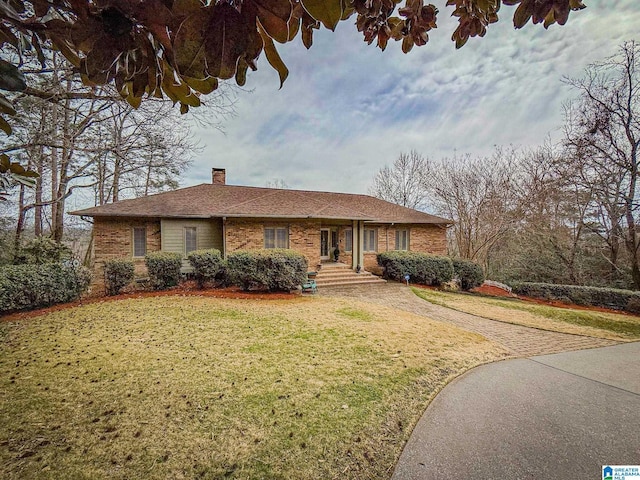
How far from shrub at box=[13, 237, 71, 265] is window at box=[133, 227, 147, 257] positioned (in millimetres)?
2914

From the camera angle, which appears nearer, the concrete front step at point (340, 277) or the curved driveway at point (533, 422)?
the curved driveway at point (533, 422)

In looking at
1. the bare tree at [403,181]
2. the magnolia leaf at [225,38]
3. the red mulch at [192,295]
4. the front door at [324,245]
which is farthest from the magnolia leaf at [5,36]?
the bare tree at [403,181]

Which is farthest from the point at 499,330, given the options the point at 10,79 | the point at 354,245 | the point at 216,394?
the point at 354,245

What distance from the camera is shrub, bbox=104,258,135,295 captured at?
9477 mm

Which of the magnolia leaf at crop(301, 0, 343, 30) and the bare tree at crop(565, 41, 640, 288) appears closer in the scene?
the magnolia leaf at crop(301, 0, 343, 30)

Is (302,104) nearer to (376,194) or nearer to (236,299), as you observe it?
(236,299)

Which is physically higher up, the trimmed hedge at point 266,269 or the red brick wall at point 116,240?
the red brick wall at point 116,240

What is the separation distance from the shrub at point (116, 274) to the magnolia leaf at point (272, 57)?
1114 cm

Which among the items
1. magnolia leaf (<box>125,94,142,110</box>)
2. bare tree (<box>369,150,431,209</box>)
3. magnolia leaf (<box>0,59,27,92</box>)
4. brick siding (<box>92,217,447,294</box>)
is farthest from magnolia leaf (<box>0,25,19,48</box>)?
bare tree (<box>369,150,431,209</box>)

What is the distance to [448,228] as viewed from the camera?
1725 centimetres

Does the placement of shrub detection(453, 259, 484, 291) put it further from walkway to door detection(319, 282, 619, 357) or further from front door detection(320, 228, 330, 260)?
front door detection(320, 228, 330, 260)

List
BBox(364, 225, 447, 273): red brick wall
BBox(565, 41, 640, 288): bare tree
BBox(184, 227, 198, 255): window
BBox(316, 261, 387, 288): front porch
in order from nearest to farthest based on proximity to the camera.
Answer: BBox(565, 41, 640, 288): bare tree → BBox(316, 261, 387, 288): front porch → BBox(184, 227, 198, 255): window → BBox(364, 225, 447, 273): red brick wall

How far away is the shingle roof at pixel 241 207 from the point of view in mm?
12090

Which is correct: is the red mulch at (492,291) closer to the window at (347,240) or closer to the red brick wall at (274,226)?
the window at (347,240)
